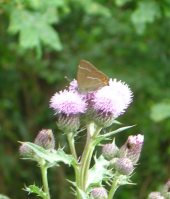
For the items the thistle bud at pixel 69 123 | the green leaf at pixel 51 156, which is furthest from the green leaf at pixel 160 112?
the green leaf at pixel 51 156

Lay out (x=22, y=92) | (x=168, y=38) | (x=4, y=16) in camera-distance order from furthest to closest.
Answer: (x=22, y=92), (x=168, y=38), (x=4, y=16)

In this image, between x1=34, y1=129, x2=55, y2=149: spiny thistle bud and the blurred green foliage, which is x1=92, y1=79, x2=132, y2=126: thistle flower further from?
the blurred green foliage

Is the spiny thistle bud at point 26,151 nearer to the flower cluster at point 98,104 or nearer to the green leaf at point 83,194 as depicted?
the flower cluster at point 98,104

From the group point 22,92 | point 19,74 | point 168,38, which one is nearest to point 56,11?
point 168,38

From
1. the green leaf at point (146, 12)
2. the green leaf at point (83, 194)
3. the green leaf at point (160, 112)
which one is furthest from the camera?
the green leaf at point (146, 12)

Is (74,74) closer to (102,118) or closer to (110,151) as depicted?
(110,151)

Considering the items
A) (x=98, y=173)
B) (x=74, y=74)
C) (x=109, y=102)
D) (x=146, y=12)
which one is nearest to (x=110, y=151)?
(x=98, y=173)

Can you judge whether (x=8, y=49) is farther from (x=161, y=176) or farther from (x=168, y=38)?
(x=161, y=176)
